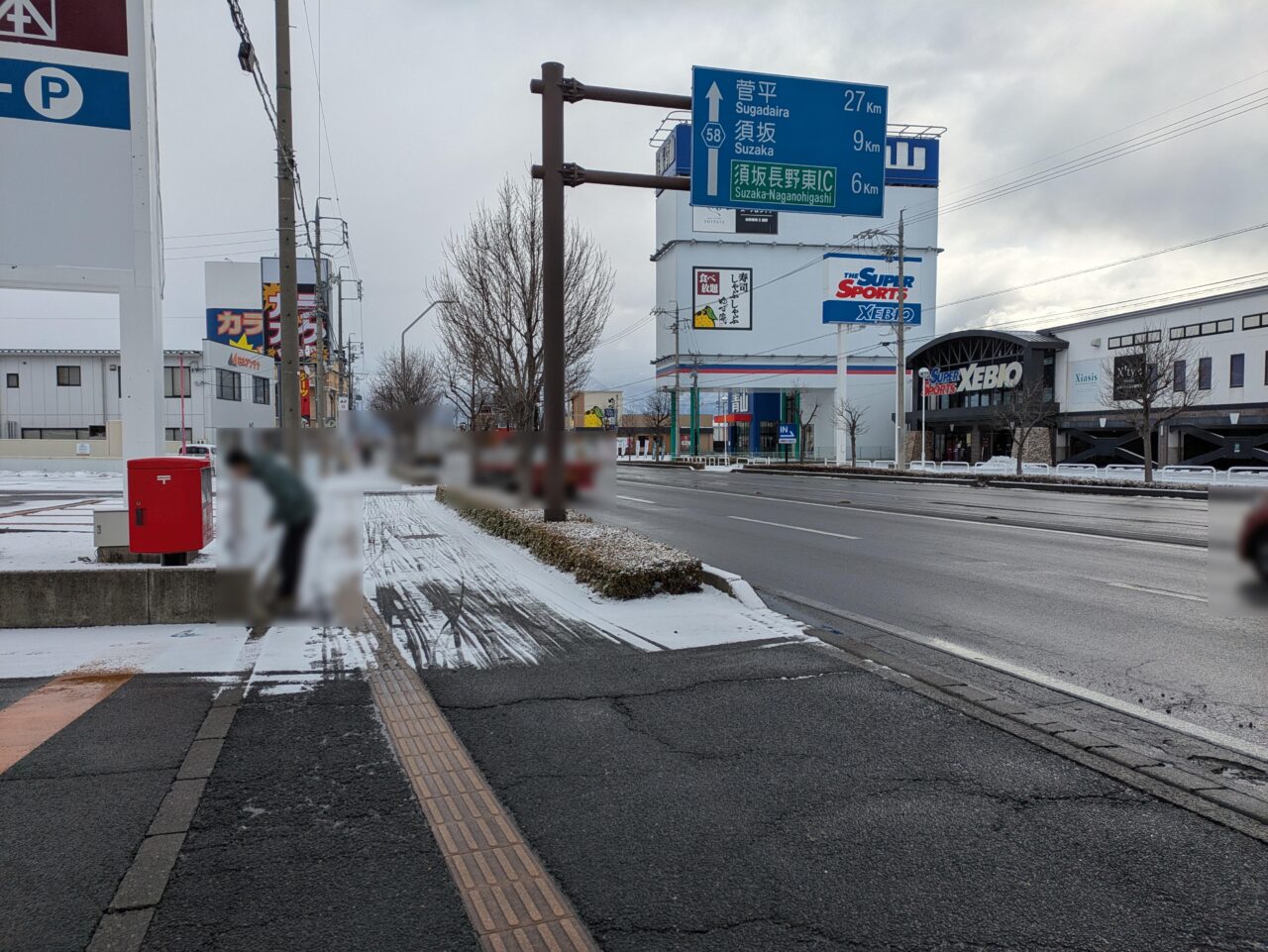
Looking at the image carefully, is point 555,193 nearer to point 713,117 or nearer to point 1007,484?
point 713,117

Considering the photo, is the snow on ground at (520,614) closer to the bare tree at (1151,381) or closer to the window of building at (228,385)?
the window of building at (228,385)

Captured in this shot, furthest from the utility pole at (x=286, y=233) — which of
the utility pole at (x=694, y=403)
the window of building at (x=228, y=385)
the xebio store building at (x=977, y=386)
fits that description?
the utility pole at (x=694, y=403)

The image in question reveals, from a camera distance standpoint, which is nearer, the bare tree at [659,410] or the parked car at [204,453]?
the parked car at [204,453]

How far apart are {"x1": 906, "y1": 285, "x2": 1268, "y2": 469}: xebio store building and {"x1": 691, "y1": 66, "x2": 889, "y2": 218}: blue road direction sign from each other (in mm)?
23794

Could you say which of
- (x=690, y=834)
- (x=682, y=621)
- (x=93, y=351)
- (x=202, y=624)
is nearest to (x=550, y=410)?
(x=682, y=621)

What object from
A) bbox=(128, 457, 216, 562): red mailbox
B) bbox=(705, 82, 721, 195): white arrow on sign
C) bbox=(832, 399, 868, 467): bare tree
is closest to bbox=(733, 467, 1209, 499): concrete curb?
bbox=(832, 399, 868, 467): bare tree

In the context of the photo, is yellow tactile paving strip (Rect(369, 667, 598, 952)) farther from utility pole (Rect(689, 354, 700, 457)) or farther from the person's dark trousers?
utility pole (Rect(689, 354, 700, 457))

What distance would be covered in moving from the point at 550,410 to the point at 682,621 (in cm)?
233

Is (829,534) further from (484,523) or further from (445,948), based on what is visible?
(445,948)

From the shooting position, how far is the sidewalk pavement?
3297mm

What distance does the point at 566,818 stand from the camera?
4148 millimetres

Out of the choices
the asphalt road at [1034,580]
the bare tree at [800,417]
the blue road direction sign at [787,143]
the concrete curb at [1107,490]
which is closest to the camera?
the asphalt road at [1034,580]

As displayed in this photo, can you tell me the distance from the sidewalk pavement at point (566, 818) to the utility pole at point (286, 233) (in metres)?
3.82

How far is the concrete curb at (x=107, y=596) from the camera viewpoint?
308 inches
